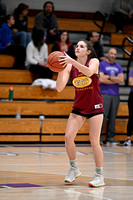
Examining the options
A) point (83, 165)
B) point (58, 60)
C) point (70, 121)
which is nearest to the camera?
point (58, 60)

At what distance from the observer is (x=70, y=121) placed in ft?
13.7

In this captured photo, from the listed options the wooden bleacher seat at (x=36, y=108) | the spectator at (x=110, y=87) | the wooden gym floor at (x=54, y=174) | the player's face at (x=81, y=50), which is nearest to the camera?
the wooden gym floor at (x=54, y=174)

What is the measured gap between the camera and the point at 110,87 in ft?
26.8

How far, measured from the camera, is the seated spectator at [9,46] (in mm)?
8992

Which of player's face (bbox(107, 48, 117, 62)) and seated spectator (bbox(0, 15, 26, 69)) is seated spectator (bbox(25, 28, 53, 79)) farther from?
player's face (bbox(107, 48, 117, 62))

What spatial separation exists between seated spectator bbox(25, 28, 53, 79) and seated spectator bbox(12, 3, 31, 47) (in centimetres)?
58

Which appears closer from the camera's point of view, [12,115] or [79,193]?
[79,193]

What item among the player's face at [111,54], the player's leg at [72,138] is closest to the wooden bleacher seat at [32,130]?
the player's face at [111,54]

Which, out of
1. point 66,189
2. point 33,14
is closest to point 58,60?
point 66,189

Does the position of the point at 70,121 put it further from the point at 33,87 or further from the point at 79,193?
the point at 33,87

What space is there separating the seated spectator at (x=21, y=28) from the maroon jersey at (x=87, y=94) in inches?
215

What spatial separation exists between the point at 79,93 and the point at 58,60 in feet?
1.51

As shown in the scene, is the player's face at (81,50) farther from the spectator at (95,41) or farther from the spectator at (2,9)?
the spectator at (2,9)

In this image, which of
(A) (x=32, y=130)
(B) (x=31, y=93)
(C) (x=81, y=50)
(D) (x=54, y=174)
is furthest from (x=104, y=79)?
(C) (x=81, y=50)
